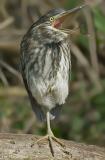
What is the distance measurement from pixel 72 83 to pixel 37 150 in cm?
424

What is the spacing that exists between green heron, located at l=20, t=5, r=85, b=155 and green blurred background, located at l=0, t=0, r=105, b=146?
2.75 meters

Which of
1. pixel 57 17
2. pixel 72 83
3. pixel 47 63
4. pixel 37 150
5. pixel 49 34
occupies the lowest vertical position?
pixel 37 150

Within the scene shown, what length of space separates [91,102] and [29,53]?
377 cm

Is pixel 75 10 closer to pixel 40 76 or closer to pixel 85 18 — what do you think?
pixel 40 76

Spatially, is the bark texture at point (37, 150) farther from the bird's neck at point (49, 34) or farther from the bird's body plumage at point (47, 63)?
the bird's neck at point (49, 34)

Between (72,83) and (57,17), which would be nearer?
(57,17)

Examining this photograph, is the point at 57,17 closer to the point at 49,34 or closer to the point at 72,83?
the point at 49,34

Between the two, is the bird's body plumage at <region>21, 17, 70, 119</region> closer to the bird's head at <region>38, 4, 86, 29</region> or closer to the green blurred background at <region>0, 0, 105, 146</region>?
the bird's head at <region>38, 4, 86, 29</region>

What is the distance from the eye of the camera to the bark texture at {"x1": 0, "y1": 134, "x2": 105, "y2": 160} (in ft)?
18.8

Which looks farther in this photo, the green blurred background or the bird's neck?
the green blurred background

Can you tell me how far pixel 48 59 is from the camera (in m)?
5.95

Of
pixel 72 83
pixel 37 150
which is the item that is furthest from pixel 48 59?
pixel 72 83

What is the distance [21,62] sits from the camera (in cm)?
619

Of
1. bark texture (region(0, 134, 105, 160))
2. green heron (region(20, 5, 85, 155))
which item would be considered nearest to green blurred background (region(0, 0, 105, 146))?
green heron (region(20, 5, 85, 155))
